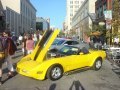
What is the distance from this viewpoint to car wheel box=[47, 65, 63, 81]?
1022 centimetres

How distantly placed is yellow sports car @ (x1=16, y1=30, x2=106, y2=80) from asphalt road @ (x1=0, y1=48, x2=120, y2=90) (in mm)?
286

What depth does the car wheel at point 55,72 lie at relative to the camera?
1022 cm

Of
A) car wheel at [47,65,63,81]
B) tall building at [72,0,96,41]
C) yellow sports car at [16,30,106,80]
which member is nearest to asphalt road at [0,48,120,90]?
car wheel at [47,65,63,81]

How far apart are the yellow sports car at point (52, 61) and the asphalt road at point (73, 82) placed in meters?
0.29

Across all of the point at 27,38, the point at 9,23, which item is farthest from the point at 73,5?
the point at 27,38

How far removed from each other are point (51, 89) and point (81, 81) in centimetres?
161

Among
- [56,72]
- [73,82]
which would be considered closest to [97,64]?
[56,72]

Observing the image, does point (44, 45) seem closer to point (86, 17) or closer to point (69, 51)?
point (69, 51)

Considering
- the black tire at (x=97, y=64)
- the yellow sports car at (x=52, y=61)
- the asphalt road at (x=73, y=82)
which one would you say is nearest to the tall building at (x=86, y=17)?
the black tire at (x=97, y=64)

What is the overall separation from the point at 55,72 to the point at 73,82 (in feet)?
2.67

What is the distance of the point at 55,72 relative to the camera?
10445mm

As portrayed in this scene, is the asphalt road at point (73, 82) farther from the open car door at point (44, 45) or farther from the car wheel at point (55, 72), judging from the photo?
the open car door at point (44, 45)

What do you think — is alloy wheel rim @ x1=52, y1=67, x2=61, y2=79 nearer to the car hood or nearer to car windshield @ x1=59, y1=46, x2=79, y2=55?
the car hood

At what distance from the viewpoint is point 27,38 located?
17250 millimetres
